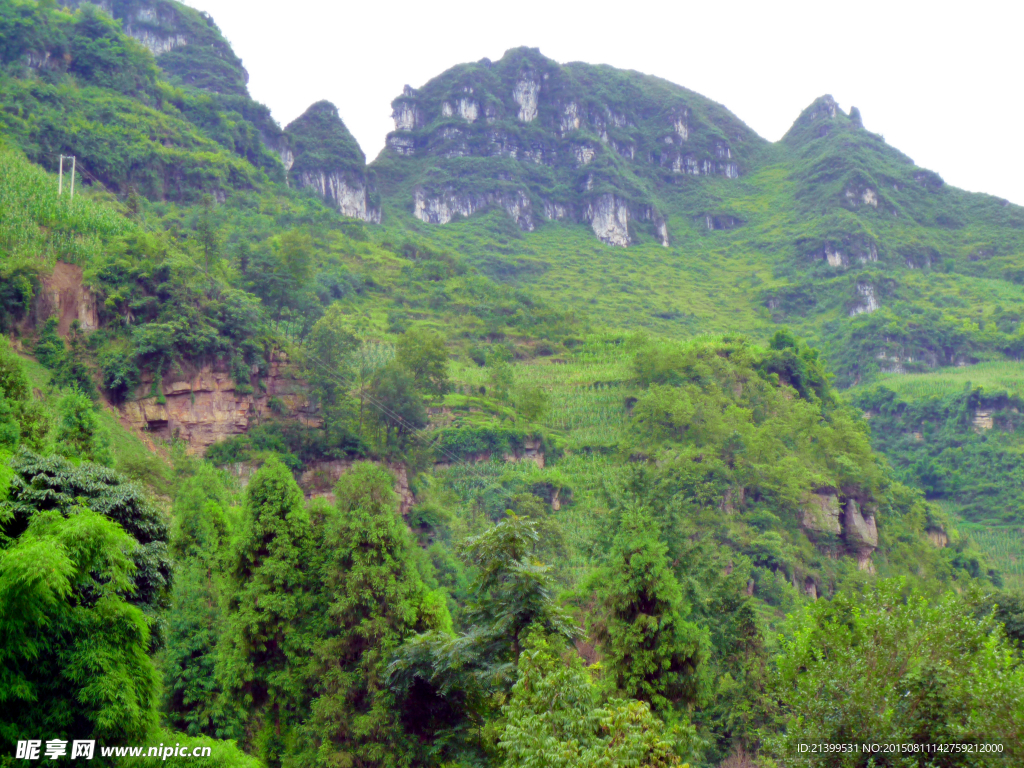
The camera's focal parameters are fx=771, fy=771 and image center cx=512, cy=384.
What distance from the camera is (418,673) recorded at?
12.9 m

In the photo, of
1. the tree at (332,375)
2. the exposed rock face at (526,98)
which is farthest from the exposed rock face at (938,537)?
the exposed rock face at (526,98)

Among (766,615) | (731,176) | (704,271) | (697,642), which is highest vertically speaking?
(731,176)

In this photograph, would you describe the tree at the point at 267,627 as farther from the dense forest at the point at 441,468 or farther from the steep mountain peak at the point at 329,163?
the steep mountain peak at the point at 329,163

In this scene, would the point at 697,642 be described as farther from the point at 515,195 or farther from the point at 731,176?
the point at 731,176

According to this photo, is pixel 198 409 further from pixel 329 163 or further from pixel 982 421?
pixel 329 163

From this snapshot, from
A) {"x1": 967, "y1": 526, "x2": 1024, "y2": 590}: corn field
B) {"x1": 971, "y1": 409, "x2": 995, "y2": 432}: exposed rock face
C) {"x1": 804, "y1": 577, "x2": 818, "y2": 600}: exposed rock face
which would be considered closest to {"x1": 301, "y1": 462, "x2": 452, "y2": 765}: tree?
{"x1": 804, "y1": 577, "x2": 818, "y2": 600}: exposed rock face

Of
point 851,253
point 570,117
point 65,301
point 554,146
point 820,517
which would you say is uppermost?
point 570,117

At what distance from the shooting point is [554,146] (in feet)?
442

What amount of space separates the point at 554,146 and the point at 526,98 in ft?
37.3

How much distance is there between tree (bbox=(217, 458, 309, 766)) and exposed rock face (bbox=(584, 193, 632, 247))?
108480mm

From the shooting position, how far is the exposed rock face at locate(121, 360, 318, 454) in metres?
30.9

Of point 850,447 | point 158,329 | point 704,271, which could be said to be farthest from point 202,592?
point 704,271

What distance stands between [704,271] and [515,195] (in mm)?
30916

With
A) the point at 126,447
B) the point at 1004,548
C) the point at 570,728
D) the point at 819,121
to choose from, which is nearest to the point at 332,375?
the point at 126,447
